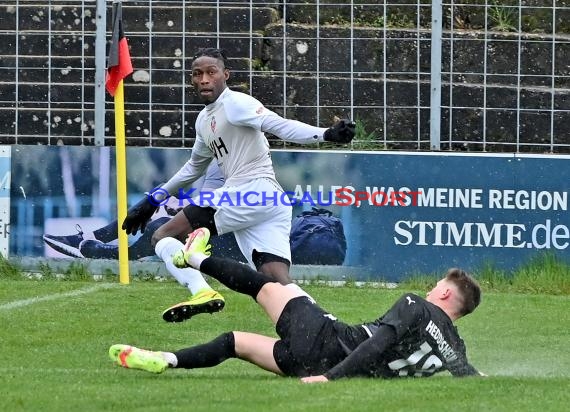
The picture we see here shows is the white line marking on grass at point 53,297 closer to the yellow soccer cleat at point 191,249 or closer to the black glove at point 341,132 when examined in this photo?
the yellow soccer cleat at point 191,249

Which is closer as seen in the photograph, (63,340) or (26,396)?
(26,396)

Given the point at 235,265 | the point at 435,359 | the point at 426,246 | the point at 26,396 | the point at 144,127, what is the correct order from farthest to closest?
the point at 144,127 < the point at 426,246 < the point at 235,265 < the point at 435,359 < the point at 26,396

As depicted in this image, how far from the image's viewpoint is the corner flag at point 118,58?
13484 mm

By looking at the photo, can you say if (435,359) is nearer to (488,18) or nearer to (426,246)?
(426,246)

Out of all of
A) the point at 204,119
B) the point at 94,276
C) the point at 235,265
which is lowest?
the point at 94,276

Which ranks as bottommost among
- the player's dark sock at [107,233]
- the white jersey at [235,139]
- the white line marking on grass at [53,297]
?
the white line marking on grass at [53,297]

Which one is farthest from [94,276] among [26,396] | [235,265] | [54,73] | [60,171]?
[26,396]

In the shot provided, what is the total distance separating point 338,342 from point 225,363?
5.73 ft

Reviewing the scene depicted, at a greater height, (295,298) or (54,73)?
(54,73)

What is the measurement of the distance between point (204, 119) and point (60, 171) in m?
4.66

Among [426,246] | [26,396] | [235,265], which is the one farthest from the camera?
[426,246]

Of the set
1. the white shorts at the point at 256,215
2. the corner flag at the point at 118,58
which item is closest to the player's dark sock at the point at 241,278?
the white shorts at the point at 256,215

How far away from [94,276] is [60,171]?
1124mm

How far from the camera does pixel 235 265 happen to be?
7703 millimetres
